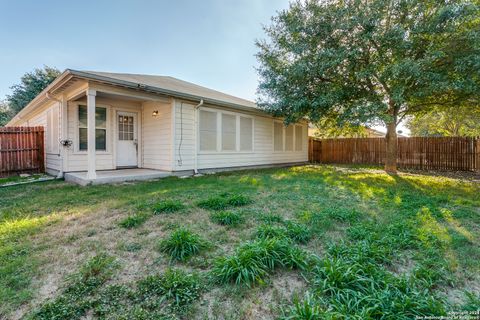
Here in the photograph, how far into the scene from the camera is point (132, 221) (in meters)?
3.08

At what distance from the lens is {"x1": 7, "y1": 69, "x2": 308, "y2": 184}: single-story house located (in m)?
6.38

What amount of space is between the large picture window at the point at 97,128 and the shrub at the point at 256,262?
693 cm

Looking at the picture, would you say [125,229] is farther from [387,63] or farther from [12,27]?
[12,27]

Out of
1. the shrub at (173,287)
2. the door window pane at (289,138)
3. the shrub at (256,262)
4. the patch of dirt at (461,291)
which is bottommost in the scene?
the patch of dirt at (461,291)

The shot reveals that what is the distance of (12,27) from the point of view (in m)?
9.52

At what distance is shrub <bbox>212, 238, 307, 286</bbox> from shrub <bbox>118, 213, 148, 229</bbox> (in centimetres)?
151

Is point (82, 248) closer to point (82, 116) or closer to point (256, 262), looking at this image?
point (256, 262)

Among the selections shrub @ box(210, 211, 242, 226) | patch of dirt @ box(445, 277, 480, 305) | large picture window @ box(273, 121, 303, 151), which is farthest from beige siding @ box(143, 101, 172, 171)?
patch of dirt @ box(445, 277, 480, 305)

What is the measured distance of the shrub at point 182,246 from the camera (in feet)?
7.39

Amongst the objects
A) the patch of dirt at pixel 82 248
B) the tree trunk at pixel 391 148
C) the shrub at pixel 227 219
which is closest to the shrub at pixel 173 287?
the patch of dirt at pixel 82 248

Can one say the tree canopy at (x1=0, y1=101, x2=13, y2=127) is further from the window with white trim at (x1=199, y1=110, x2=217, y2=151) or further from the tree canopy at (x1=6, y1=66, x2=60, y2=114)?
the window with white trim at (x1=199, y1=110, x2=217, y2=151)

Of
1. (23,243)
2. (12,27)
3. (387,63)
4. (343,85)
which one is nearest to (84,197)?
(23,243)

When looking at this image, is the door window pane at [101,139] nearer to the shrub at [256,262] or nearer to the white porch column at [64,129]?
the white porch column at [64,129]

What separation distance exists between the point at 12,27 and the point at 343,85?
515 inches
